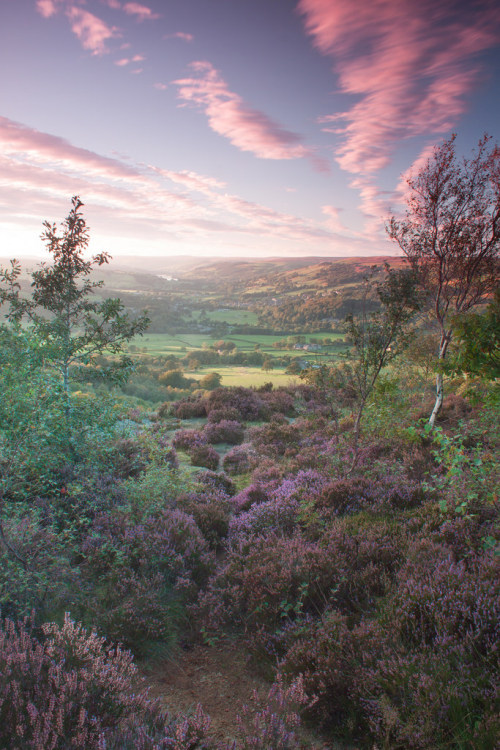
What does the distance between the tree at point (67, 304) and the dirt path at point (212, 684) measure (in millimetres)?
5123

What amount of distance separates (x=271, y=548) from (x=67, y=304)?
6153 millimetres

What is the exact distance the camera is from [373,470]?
725 centimetres

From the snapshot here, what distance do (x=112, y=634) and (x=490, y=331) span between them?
229 inches

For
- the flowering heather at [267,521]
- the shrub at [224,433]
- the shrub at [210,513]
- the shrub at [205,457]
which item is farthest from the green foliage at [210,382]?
the flowering heather at [267,521]

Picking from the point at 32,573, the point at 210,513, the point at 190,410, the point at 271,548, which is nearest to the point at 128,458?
the point at 210,513

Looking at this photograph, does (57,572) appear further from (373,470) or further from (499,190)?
(499,190)

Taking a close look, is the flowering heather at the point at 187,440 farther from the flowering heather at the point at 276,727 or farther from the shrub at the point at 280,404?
the flowering heather at the point at 276,727

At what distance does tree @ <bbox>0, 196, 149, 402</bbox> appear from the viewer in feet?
23.0

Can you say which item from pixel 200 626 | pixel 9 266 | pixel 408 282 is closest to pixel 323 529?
pixel 200 626

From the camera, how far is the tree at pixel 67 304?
23.0ft

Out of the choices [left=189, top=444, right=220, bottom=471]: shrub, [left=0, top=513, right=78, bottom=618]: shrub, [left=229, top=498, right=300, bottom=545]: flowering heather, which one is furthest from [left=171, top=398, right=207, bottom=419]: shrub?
[left=0, top=513, right=78, bottom=618]: shrub

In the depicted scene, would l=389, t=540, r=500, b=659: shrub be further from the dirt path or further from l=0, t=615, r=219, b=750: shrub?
l=0, t=615, r=219, b=750: shrub

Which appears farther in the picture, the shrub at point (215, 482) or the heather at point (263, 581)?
the shrub at point (215, 482)

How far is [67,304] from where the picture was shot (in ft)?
24.4
